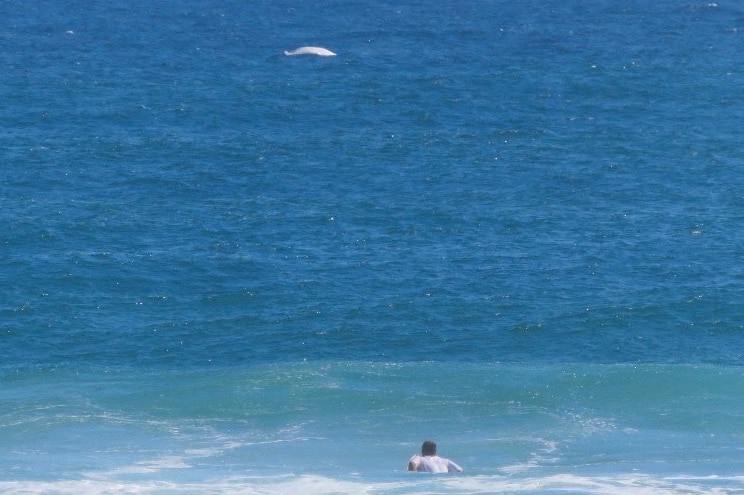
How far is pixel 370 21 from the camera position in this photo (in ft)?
316

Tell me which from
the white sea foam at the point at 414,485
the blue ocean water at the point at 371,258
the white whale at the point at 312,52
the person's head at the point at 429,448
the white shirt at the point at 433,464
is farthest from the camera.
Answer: the white whale at the point at 312,52

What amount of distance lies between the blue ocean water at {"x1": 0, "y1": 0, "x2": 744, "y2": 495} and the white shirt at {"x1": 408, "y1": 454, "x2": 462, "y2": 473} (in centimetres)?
50

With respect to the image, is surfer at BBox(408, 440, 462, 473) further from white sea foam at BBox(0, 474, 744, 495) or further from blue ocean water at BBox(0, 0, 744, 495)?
blue ocean water at BBox(0, 0, 744, 495)

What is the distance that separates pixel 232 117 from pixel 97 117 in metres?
6.58

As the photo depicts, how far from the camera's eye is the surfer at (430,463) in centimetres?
2377

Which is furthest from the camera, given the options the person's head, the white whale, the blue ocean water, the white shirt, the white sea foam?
the white whale

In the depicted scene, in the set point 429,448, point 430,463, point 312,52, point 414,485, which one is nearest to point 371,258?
point 429,448

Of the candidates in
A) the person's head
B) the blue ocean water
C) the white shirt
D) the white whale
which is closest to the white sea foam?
the blue ocean water

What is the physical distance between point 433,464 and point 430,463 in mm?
56

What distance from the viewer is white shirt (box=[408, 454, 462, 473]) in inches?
935

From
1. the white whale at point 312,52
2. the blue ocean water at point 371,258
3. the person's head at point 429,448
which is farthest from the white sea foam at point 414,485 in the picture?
the white whale at point 312,52

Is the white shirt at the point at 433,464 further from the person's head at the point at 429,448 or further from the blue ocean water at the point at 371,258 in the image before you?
the blue ocean water at the point at 371,258

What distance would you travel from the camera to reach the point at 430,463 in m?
23.8

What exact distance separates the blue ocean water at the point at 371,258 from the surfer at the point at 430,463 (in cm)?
52
